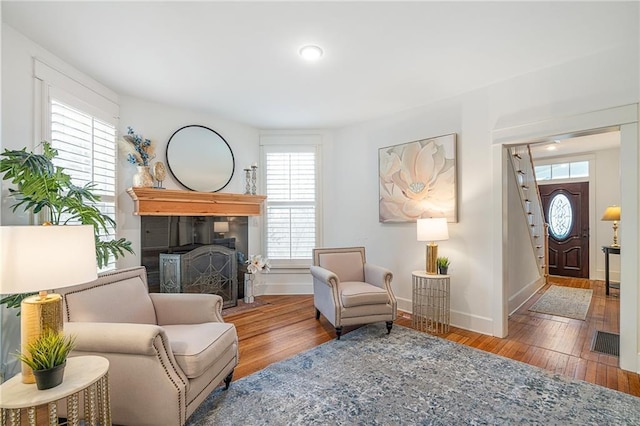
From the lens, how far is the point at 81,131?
279 cm

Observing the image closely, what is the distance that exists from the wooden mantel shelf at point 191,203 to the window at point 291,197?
362 mm

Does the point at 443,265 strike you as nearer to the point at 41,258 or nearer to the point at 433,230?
the point at 433,230

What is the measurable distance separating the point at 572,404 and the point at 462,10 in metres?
2.67

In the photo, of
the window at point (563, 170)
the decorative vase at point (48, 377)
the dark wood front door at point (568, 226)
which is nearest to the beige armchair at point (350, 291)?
the decorative vase at point (48, 377)

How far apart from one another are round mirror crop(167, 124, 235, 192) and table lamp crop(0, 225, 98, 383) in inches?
100

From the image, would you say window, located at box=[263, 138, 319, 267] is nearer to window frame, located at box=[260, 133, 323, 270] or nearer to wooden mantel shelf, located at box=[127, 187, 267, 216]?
window frame, located at box=[260, 133, 323, 270]

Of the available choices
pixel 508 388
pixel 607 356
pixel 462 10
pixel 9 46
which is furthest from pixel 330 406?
pixel 9 46

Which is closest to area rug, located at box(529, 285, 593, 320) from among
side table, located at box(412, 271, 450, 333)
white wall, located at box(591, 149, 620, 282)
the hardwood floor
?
the hardwood floor

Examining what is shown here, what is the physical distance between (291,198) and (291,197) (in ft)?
0.05

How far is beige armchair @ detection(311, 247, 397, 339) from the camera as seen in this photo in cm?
300

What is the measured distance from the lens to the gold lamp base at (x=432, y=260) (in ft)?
10.8

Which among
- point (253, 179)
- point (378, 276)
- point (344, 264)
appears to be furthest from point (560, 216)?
point (253, 179)

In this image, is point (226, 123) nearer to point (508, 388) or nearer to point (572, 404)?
point (508, 388)

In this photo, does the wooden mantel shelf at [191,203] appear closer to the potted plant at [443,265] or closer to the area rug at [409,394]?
the area rug at [409,394]
